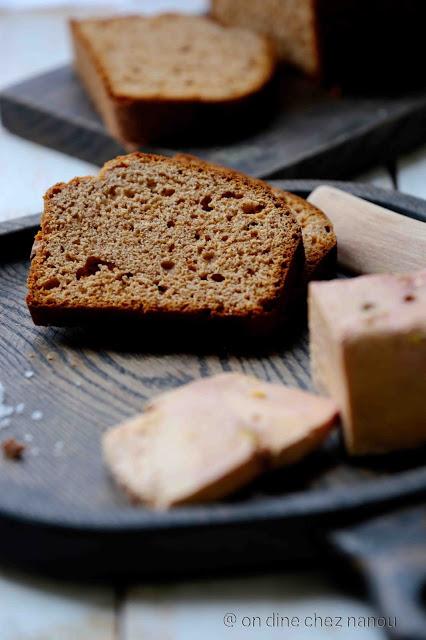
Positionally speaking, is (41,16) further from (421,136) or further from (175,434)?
(175,434)

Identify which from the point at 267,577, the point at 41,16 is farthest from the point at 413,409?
the point at 41,16

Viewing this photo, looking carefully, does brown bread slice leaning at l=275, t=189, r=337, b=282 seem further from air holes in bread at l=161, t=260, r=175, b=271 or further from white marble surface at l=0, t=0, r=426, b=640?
white marble surface at l=0, t=0, r=426, b=640

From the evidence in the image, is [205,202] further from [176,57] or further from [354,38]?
[354,38]

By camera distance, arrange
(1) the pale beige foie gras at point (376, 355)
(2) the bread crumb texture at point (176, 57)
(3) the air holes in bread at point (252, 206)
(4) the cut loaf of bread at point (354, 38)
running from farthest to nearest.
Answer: (4) the cut loaf of bread at point (354, 38)
(2) the bread crumb texture at point (176, 57)
(3) the air holes in bread at point (252, 206)
(1) the pale beige foie gras at point (376, 355)

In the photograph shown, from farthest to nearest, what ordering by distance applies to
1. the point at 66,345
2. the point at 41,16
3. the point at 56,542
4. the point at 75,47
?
1. the point at 41,16
2. the point at 75,47
3. the point at 66,345
4. the point at 56,542

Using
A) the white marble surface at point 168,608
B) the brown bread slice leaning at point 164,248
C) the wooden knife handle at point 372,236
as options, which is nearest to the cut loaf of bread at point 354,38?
the wooden knife handle at point 372,236

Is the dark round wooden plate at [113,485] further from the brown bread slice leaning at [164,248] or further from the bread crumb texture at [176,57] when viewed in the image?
the bread crumb texture at [176,57]
